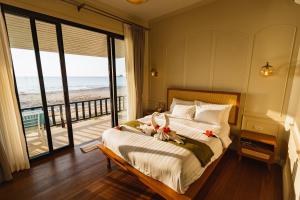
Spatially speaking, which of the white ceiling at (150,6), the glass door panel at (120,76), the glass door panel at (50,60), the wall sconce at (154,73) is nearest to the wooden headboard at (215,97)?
the wall sconce at (154,73)

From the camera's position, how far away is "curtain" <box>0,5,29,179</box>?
6.31ft

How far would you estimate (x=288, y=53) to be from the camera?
232cm

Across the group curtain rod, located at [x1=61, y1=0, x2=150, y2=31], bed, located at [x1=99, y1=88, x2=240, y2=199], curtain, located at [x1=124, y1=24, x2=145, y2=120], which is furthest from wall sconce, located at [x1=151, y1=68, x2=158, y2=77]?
bed, located at [x1=99, y1=88, x2=240, y2=199]

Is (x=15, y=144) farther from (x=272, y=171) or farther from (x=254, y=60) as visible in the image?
(x=254, y=60)

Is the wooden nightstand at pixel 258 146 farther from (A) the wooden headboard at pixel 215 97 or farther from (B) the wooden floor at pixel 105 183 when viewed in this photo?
(A) the wooden headboard at pixel 215 97

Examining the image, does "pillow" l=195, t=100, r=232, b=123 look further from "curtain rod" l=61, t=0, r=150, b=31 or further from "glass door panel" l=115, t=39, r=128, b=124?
"curtain rod" l=61, t=0, r=150, b=31

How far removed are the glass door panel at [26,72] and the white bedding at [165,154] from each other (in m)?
1.37

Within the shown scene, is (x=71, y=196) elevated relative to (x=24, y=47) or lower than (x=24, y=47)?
lower

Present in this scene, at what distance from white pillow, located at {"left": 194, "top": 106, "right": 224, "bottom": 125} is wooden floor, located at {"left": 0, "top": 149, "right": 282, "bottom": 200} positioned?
0.76 meters

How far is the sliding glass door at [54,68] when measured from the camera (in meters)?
2.21

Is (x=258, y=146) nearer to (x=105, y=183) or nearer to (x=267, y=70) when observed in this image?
(x=267, y=70)

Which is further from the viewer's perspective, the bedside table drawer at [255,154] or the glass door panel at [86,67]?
the glass door panel at [86,67]

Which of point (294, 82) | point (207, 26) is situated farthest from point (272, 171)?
point (207, 26)

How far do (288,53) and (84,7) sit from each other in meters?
3.60
